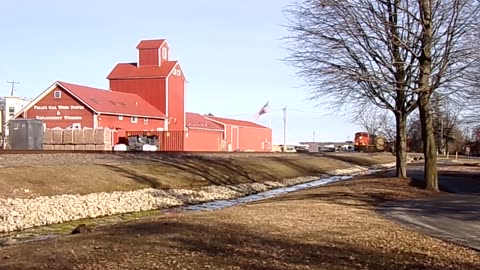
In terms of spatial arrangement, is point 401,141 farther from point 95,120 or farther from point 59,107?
point 59,107

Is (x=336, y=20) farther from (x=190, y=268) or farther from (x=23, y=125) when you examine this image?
(x=23, y=125)

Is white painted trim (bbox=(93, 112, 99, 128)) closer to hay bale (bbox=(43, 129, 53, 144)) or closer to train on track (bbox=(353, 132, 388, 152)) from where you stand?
hay bale (bbox=(43, 129, 53, 144))

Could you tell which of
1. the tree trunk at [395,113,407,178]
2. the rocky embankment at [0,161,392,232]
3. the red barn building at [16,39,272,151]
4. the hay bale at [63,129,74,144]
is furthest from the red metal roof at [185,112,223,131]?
the tree trunk at [395,113,407,178]

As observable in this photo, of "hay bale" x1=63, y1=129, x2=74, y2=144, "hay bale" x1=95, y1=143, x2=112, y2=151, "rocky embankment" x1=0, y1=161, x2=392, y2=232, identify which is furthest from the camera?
"hay bale" x1=63, y1=129, x2=74, y2=144

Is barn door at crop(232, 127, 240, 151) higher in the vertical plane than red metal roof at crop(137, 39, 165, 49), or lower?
lower

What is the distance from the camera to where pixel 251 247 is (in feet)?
35.7

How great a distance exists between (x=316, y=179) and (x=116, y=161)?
1836cm

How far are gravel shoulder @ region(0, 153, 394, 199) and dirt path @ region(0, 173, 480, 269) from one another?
30.3 ft

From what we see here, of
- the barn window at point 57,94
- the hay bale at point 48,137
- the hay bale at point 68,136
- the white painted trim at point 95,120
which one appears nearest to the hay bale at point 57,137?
the hay bale at point 48,137

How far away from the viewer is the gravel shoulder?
2328cm

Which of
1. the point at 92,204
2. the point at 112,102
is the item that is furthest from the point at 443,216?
the point at 112,102

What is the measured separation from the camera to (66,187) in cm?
2412

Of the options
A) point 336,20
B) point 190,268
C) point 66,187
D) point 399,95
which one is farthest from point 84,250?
point 399,95

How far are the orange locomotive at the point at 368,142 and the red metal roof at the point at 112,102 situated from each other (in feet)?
158
